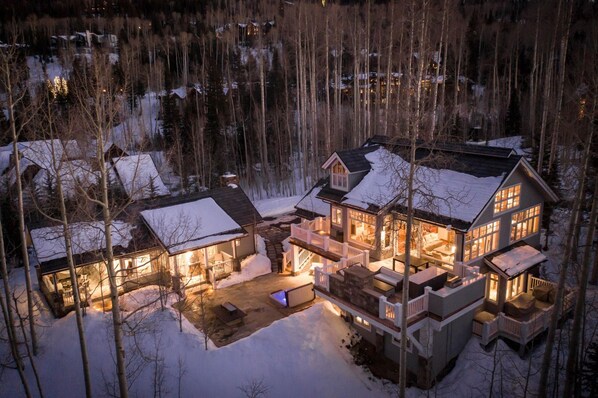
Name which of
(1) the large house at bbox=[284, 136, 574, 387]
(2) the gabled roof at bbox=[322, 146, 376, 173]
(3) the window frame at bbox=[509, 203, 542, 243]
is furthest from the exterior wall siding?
(2) the gabled roof at bbox=[322, 146, 376, 173]

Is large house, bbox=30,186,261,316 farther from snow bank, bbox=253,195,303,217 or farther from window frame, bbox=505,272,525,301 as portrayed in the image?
window frame, bbox=505,272,525,301

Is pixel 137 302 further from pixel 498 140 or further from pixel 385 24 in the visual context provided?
pixel 385 24

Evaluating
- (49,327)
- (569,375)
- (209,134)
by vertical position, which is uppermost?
(209,134)

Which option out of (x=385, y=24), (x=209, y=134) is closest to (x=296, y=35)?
(x=209, y=134)

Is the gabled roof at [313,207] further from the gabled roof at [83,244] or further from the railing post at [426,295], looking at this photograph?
the railing post at [426,295]

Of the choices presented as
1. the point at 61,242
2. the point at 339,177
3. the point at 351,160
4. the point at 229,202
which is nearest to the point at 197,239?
the point at 229,202
